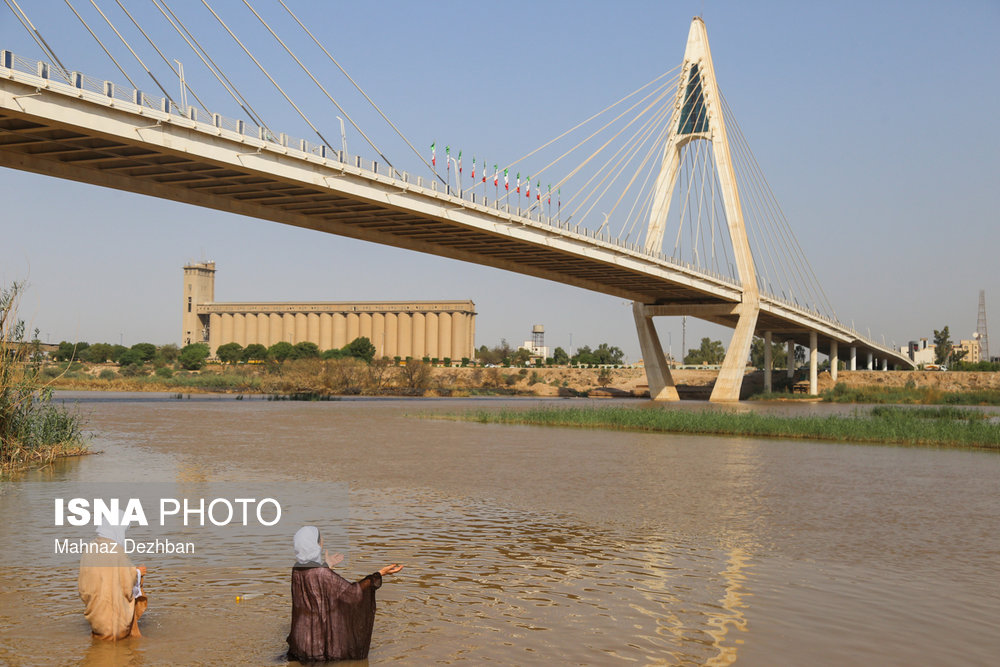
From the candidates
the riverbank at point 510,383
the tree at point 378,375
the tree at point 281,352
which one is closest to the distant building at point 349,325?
the tree at point 281,352

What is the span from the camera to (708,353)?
162 m

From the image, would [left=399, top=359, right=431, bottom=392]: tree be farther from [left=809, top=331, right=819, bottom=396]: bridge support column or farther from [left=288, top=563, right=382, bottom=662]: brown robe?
[left=288, top=563, right=382, bottom=662]: brown robe

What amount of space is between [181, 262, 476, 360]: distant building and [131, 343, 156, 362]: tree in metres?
28.8

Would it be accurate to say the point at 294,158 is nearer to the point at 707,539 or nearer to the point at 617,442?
the point at 617,442

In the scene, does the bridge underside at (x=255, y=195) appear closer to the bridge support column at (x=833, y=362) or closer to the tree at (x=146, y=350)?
the bridge support column at (x=833, y=362)

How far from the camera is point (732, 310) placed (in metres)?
64.0

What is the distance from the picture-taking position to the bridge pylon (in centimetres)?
5875

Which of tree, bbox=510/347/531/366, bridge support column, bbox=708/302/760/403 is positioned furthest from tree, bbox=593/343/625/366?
bridge support column, bbox=708/302/760/403

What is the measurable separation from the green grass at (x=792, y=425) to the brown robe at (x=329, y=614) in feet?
82.5

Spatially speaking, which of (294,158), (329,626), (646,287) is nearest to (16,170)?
(294,158)

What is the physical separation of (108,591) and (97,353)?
437ft

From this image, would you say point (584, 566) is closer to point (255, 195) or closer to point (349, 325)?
point (255, 195)

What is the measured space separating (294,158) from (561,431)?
1324 cm

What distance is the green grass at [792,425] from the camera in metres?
28.4
